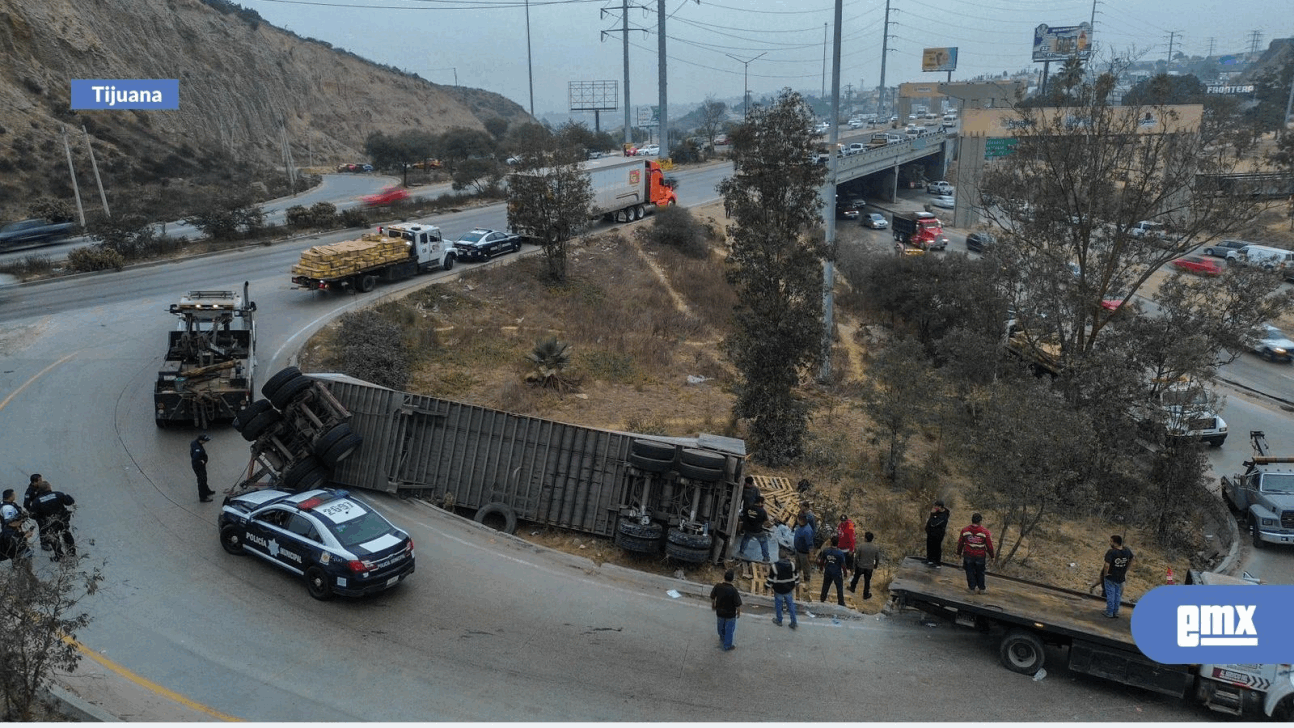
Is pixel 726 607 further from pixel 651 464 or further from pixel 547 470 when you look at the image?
pixel 547 470

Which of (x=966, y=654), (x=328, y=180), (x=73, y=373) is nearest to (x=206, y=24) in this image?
(x=328, y=180)

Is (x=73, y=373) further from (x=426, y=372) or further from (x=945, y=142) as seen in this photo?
(x=945, y=142)

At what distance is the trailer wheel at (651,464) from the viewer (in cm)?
1391

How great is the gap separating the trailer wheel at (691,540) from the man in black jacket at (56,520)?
932 cm

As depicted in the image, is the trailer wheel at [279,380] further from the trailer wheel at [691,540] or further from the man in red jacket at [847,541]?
the man in red jacket at [847,541]

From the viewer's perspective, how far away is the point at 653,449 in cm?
1405

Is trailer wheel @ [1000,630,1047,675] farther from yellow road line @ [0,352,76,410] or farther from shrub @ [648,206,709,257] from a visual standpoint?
shrub @ [648,206,709,257]

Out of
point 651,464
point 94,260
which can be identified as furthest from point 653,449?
point 94,260

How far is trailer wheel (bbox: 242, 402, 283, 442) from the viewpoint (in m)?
14.5

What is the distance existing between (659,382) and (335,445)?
11.4 metres

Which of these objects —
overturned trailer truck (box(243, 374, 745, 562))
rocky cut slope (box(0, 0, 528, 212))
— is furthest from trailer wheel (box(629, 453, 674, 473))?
rocky cut slope (box(0, 0, 528, 212))

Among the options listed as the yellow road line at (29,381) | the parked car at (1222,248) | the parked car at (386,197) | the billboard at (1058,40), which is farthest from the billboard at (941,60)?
the yellow road line at (29,381)

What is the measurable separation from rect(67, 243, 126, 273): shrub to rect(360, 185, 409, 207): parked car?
19.5m

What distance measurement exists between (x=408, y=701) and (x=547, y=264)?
84.9 feet
